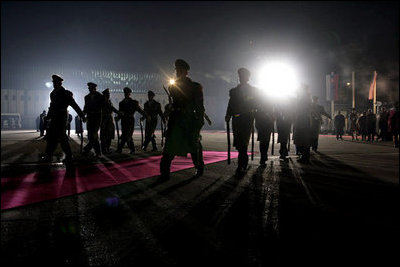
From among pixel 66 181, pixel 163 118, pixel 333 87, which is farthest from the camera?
pixel 333 87

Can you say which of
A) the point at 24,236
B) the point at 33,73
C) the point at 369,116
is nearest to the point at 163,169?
the point at 24,236

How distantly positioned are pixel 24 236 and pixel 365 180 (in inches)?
202

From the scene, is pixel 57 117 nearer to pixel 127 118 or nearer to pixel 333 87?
pixel 127 118

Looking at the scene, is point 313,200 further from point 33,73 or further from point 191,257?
point 33,73

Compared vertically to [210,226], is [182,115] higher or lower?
higher

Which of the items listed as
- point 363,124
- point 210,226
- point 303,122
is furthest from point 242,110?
point 363,124

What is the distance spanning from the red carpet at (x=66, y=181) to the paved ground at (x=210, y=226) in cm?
38

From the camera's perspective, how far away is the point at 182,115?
5.40 m

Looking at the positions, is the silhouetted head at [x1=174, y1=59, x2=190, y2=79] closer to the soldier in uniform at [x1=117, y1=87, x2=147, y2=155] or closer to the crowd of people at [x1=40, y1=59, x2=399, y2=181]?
the crowd of people at [x1=40, y1=59, x2=399, y2=181]

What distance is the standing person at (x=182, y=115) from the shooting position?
5.39 metres

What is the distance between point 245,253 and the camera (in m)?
2.31

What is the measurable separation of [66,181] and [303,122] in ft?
18.6

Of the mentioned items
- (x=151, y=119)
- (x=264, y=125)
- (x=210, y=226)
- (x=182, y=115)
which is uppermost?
(x=151, y=119)

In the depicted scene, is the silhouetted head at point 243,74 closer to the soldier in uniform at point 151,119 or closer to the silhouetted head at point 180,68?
the silhouetted head at point 180,68
